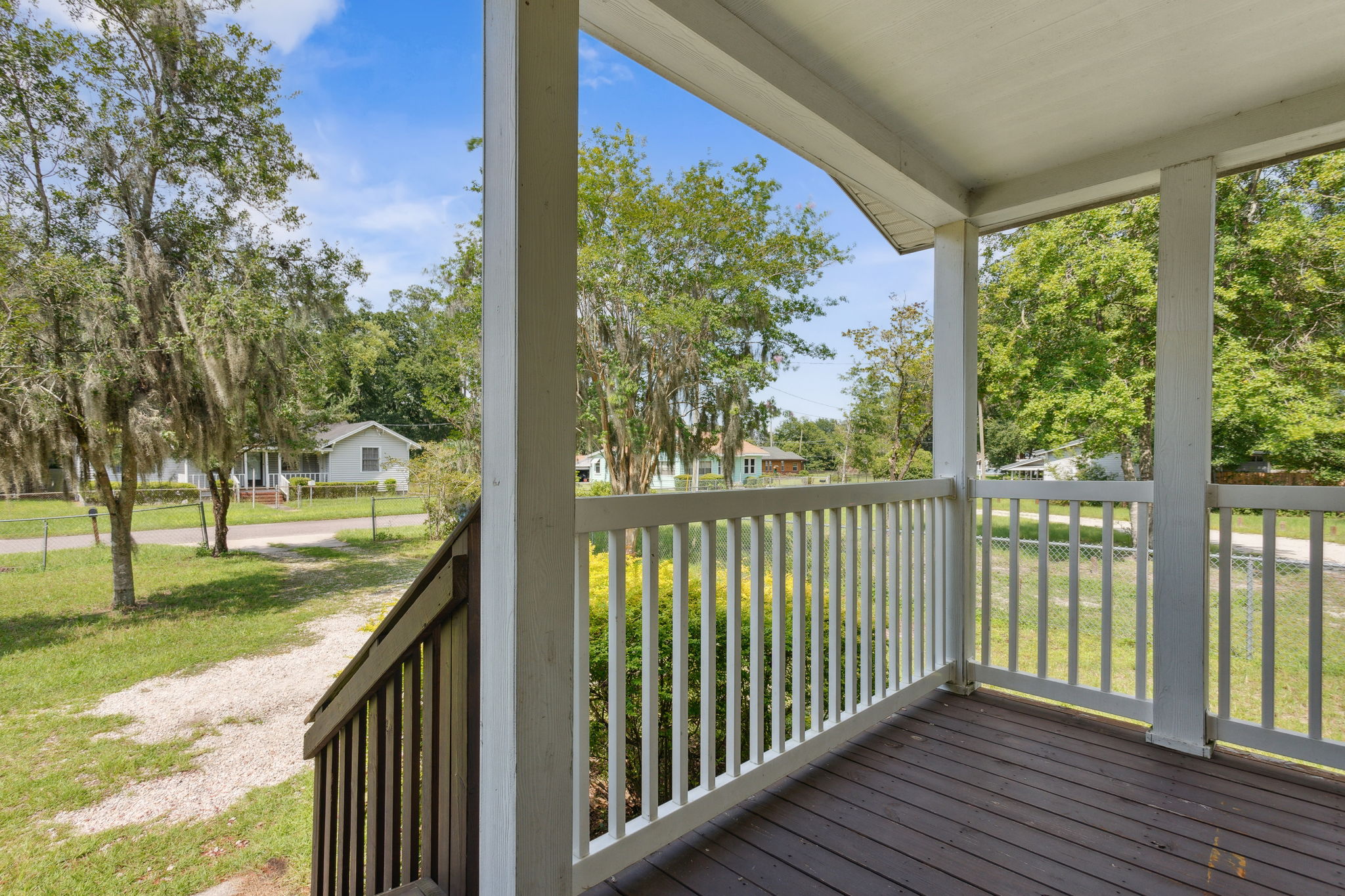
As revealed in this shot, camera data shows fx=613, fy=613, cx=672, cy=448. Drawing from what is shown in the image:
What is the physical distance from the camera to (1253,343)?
2852 mm

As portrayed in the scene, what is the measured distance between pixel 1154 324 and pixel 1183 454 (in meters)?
1.20

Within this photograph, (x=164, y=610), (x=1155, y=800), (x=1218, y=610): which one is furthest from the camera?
(x=1218, y=610)

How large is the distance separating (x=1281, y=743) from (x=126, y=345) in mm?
3349

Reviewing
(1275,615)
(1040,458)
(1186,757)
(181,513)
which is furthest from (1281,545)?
(181,513)

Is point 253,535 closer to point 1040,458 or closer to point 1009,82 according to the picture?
point 1009,82

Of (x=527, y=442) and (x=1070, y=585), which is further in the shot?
(x=1070, y=585)

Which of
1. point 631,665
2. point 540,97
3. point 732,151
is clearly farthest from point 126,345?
point 732,151

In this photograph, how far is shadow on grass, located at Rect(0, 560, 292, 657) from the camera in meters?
1.08

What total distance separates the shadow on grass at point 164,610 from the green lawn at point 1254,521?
2632 mm

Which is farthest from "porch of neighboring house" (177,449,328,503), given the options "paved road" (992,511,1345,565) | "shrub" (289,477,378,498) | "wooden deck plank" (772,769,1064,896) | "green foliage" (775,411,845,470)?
"paved road" (992,511,1345,565)

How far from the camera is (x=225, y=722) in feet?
4.31

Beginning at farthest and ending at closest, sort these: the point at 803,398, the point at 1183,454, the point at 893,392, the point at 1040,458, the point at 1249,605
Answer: the point at 1249,605, the point at 893,392, the point at 1040,458, the point at 803,398, the point at 1183,454

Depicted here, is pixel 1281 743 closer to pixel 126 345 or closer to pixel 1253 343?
pixel 1253 343

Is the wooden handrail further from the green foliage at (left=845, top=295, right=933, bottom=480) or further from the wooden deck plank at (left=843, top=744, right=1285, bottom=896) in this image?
the green foliage at (left=845, top=295, right=933, bottom=480)
